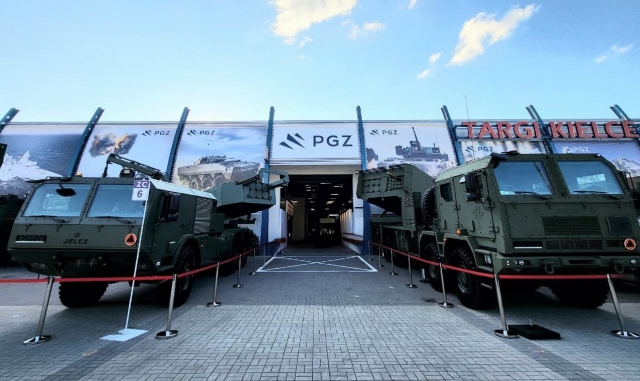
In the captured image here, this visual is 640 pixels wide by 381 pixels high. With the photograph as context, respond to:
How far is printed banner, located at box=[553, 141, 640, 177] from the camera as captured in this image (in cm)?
1538

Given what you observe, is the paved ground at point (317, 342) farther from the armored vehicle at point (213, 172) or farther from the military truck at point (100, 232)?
the armored vehicle at point (213, 172)

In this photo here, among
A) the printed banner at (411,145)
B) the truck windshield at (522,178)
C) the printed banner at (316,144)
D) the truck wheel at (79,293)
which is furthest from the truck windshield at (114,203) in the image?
the printed banner at (411,145)

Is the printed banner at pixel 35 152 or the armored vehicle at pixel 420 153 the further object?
the armored vehicle at pixel 420 153

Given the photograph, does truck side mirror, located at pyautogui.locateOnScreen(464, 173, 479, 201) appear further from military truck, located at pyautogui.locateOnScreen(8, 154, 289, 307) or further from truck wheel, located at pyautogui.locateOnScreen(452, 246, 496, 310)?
military truck, located at pyautogui.locateOnScreen(8, 154, 289, 307)

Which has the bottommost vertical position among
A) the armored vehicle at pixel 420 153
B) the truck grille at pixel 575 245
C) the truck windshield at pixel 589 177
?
the truck grille at pixel 575 245

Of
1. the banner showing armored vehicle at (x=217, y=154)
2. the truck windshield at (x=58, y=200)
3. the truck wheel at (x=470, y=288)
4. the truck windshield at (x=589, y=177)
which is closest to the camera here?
the truck windshield at (x=589, y=177)

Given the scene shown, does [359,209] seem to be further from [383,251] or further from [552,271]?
[552,271]

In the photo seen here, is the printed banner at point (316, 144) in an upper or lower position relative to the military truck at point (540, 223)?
upper

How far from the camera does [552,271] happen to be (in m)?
4.25

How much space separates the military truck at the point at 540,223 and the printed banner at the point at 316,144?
9860 millimetres

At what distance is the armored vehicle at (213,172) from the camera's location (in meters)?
15.2

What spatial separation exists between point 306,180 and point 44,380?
1619 cm

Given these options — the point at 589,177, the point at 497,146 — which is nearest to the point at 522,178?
the point at 589,177

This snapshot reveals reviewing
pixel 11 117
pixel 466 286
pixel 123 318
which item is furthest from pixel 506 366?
pixel 11 117
